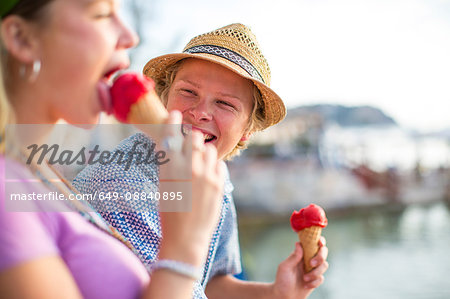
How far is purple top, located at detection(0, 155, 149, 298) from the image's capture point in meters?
0.78

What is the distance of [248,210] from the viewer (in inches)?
688

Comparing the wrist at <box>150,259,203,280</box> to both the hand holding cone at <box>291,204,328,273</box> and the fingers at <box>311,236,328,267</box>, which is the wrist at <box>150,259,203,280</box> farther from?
the fingers at <box>311,236,328,267</box>

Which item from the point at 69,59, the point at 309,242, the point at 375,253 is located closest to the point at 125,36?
the point at 69,59

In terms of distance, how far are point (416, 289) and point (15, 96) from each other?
10898mm

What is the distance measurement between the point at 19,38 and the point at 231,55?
1.17m

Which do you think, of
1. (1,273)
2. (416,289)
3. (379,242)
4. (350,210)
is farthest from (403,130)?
(1,273)

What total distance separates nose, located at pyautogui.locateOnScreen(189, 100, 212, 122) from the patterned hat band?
250 mm

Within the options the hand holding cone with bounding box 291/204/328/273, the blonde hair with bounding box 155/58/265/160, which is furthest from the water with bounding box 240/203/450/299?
A: the hand holding cone with bounding box 291/204/328/273

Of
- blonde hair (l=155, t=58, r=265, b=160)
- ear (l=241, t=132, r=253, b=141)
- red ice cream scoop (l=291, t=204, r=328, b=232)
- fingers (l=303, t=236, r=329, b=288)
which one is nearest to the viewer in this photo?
red ice cream scoop (l=291, t=204, r=328, b=232)

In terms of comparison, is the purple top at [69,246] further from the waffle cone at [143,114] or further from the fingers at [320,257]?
the fingers at [320,257]

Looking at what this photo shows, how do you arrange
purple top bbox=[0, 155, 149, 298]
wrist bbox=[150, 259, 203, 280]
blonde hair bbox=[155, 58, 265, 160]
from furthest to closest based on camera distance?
blonde hair bbox=[155, 58, 265, 160] → wrist bbox=[150, 259, 203, 280] → purple top bbox=[0, 155, 149, 298]

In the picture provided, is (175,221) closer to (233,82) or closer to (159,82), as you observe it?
(233,82)

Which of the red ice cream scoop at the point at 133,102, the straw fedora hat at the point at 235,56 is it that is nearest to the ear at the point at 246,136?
the straw fedora hat at the point at 235,56

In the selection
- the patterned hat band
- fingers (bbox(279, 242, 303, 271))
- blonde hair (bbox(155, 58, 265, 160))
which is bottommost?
fingers (bbox(279, 242, 303, 271))
